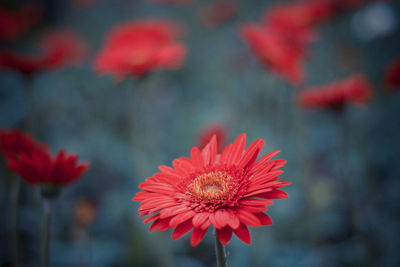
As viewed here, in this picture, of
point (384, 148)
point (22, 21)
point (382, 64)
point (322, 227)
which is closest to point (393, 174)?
point (384, 148)


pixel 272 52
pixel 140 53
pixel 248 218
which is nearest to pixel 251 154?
pixel 248 218

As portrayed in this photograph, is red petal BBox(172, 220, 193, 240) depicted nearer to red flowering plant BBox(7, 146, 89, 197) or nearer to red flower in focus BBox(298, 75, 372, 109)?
red flowering plant BBox(7, 146, 89, 197)

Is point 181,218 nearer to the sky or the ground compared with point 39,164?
nearer to the ground

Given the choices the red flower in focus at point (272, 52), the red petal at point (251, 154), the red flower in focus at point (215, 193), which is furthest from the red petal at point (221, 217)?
the red flower in focus at point (272, 52)

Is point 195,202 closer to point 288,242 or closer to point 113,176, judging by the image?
point 288,242

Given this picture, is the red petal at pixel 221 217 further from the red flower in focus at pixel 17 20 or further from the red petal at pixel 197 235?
the red flower in focus at pixel 17 20

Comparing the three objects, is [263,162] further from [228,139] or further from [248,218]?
[228,139]

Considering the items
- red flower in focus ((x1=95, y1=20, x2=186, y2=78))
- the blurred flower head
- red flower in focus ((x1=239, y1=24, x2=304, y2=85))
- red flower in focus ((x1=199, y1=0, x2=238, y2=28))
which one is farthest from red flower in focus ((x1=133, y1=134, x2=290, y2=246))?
red flower in focus ((x1=199, y1=0, x2=238, y2=28))
